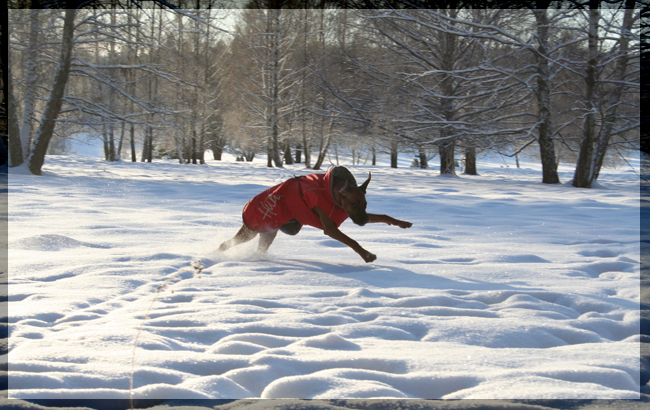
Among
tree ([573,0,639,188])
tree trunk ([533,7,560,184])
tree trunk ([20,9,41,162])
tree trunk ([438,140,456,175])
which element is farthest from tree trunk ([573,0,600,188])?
tree trunk ([20,9,41,162])

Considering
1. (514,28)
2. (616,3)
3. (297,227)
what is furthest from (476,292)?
(514,28)

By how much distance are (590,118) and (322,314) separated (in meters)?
11.9

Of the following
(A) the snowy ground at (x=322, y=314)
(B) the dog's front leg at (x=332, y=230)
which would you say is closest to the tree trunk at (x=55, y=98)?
(A) the snowy ground at (x=322, y=314)

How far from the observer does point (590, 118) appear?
39.0 ft

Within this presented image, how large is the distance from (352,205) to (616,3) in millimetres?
11609

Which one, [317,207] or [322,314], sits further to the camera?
[317,207]

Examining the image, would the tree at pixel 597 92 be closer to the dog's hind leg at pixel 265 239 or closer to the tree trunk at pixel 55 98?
the dog's hind leg at pixel 265 239

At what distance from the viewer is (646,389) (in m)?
1.84

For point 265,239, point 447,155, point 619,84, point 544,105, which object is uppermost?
point 619,84

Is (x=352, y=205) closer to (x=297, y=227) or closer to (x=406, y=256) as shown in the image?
(x=297, y=227)

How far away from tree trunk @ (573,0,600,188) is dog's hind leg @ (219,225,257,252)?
10.4 m

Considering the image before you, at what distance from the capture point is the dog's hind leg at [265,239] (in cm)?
417

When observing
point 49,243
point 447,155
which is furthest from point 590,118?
point 49,243

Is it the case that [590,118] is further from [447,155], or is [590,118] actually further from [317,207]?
[317,207]
